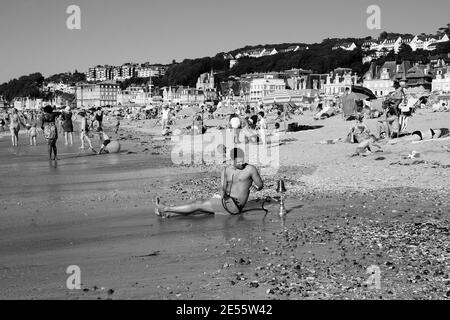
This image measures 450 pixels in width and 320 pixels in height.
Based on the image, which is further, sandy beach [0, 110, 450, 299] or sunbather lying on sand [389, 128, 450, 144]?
sunbather lying on sand [389, 128, 450, 144]

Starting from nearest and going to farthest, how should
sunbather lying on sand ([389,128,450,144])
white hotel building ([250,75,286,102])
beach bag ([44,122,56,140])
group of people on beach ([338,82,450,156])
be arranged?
sunbather lying on sand ([389,128,450,144])
group of people on beach ([338,82,450,156])
beach bag ([44,122,56,140])
white hotel building ([250,75,286,102])

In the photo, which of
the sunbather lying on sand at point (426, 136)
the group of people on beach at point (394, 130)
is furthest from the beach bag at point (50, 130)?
the sunbather lying on sand at point (426, 136)

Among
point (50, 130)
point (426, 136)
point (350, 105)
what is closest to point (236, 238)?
point (426, 136)

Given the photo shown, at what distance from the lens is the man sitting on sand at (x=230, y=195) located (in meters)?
7.48

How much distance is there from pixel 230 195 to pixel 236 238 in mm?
1356

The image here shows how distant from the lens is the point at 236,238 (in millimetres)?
6332

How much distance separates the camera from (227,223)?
7.16m

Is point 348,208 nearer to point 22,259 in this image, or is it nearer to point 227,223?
point 227,223

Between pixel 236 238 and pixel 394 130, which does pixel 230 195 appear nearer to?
pixel 236 238

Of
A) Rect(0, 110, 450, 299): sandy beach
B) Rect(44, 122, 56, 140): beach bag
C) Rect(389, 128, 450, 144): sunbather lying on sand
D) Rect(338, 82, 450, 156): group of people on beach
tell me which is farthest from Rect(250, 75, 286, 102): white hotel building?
Rect(0, 110, 450, 299): sandy beach

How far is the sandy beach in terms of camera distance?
458 cm

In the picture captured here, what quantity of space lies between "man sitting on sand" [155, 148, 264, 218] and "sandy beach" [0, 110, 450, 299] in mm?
153

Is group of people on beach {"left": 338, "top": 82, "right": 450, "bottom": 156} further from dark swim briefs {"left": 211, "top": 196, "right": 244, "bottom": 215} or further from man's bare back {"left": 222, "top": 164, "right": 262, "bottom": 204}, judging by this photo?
dark swim briefs {"left": 211, "top": 196, "right": 244, "bottom": 215}

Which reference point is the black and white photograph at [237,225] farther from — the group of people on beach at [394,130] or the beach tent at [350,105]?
the beach tent at [350,105]
